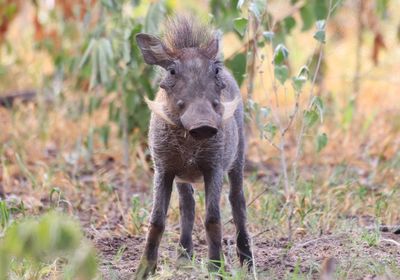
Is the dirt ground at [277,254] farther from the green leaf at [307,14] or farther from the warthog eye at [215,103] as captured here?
the green leaf at [307,14]

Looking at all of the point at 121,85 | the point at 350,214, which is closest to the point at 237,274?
the point at 350,214

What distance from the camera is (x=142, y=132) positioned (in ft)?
22.6

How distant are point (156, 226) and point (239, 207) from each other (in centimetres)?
72

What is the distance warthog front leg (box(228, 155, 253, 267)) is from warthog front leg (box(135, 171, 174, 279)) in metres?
0.60

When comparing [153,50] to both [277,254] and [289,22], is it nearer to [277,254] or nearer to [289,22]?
[277,254]

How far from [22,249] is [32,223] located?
95 millimetres

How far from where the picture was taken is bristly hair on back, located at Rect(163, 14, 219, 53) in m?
4.31

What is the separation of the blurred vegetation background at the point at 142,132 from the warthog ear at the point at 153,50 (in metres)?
0.45

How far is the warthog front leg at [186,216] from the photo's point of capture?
4724mm

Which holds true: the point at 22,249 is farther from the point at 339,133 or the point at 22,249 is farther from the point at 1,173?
the point at 339,133

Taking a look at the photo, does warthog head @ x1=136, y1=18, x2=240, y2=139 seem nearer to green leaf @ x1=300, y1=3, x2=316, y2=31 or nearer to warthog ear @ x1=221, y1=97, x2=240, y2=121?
warthog ear @ x1=221, y1=97, x2=240, y2=121

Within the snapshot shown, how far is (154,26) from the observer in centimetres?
581

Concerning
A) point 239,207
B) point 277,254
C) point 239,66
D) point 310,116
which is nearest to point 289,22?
point 239,66

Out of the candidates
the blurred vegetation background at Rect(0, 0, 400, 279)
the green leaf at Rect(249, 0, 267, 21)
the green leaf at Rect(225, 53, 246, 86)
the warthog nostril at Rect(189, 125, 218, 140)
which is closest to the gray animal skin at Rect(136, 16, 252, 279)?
the warthog nostril at Rect(189, 125, 218, 140)
